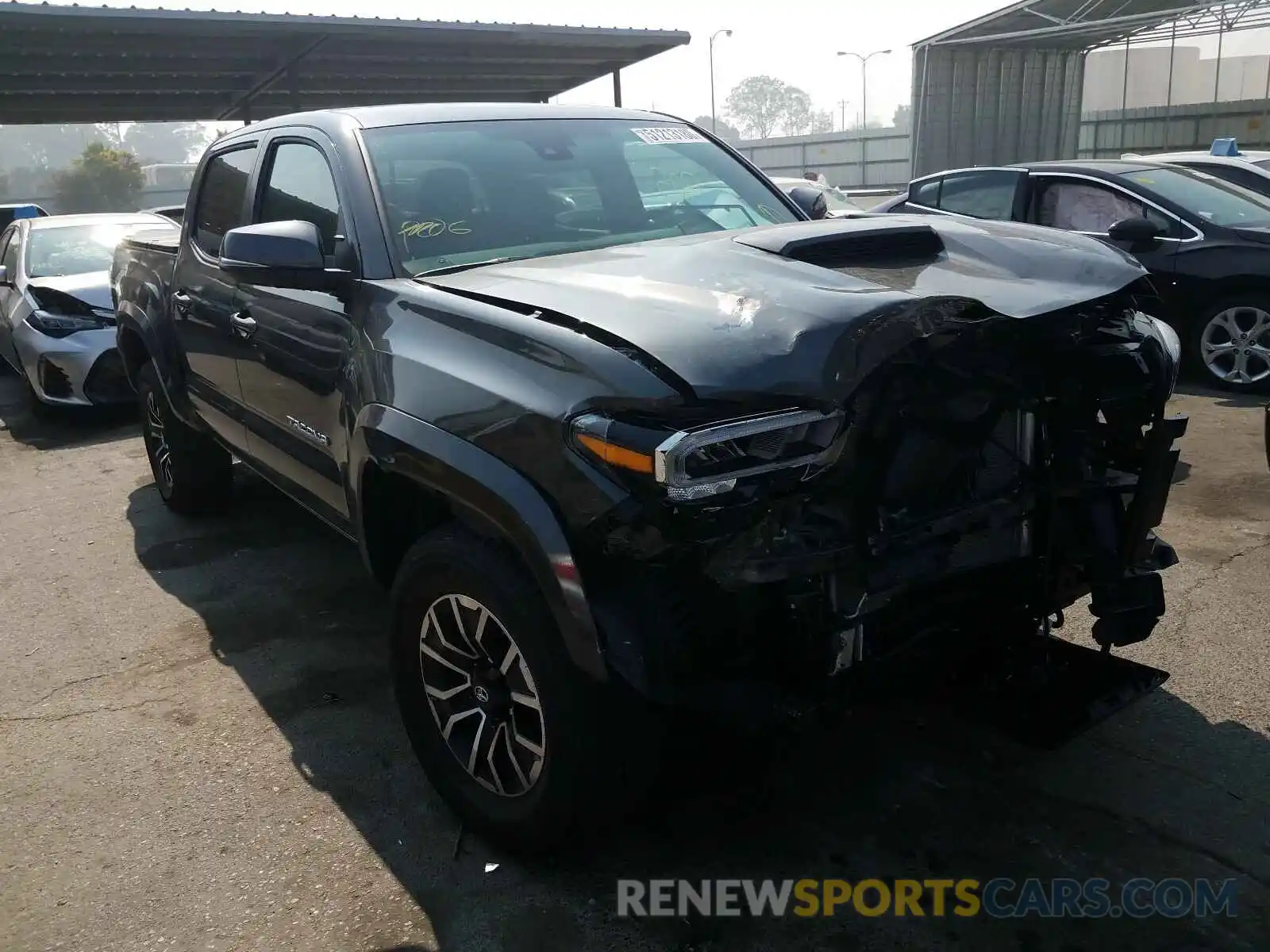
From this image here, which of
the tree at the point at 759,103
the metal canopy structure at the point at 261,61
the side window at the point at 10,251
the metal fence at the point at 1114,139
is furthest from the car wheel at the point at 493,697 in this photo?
the tree at the point at 759,103

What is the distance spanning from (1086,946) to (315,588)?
11.3 ft

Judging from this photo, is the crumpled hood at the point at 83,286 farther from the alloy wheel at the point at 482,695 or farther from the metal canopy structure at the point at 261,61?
the alloy wheel at the point at 482,695

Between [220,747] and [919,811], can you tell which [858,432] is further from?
[220,747]

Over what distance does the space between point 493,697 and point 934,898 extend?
116cm

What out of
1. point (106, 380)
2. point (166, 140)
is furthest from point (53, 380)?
point (166, 140)

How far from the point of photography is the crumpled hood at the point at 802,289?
2.17 metres

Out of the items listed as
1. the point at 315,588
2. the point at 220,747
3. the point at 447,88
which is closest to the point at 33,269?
the point at 315,588

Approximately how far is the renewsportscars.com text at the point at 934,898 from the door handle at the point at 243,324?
235 centimetres

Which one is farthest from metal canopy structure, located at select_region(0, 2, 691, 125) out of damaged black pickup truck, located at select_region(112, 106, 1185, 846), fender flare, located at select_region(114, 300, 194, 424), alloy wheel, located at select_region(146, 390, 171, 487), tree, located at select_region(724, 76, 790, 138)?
tree, located at select_region(724, 76, 790, 138)

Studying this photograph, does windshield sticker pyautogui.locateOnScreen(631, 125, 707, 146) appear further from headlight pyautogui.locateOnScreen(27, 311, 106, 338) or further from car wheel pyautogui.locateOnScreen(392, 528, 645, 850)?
headlight pyautogui.locateOnScreen(27, 311, 106, 338)

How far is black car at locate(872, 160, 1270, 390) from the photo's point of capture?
23.8ft

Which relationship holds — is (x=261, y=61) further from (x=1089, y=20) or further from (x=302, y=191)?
(x=1089, y=20)

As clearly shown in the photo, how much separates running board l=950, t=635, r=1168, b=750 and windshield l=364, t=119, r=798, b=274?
65.3 inches

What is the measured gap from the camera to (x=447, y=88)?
18.6 metres
